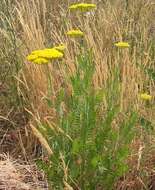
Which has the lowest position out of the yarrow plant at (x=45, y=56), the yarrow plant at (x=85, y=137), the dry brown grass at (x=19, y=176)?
the dry brown grass at (x=19, y=176)

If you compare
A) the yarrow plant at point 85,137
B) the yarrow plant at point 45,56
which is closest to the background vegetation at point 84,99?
the yarrow plant at point 85,137

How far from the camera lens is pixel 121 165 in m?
2.30

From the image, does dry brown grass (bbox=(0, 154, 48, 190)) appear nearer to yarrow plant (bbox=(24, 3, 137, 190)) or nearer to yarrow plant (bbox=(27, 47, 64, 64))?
yarrow plant (bbox=(24, 3, 137, 190))

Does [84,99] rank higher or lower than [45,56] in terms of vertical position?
lower

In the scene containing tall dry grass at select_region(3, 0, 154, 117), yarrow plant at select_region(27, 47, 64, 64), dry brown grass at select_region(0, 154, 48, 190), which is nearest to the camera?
yarrow plant at select_region(27, 47, 64, 64)

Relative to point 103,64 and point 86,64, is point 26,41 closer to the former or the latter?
point 103,64

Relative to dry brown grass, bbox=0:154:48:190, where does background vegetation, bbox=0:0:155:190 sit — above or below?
above

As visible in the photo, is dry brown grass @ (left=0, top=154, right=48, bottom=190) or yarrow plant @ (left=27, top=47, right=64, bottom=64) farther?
dry brown grass @ (left=0, top=154, right=48, bottom=190)

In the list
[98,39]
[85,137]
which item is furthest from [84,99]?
[98,39]

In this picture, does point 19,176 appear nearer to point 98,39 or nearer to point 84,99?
point 84,99

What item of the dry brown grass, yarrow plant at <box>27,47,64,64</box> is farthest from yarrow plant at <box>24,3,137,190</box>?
the dry brown grass

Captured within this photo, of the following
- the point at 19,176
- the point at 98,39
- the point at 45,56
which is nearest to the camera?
the point at 45,56

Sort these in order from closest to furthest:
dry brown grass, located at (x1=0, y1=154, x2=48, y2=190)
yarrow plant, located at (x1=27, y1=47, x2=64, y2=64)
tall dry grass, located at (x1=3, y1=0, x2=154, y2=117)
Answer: yarrow plant, located at (x1=27, y1=47, x2=64, y2=64) < dry brown grass, located at (x1=0, y1=154, x2=48, y2=190) < tall dry grass, located at (x1=3, y1=0, x2=154, y2=117)

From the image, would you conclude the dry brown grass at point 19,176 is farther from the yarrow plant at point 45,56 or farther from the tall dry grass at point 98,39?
the yarrow plant at point 45,56
